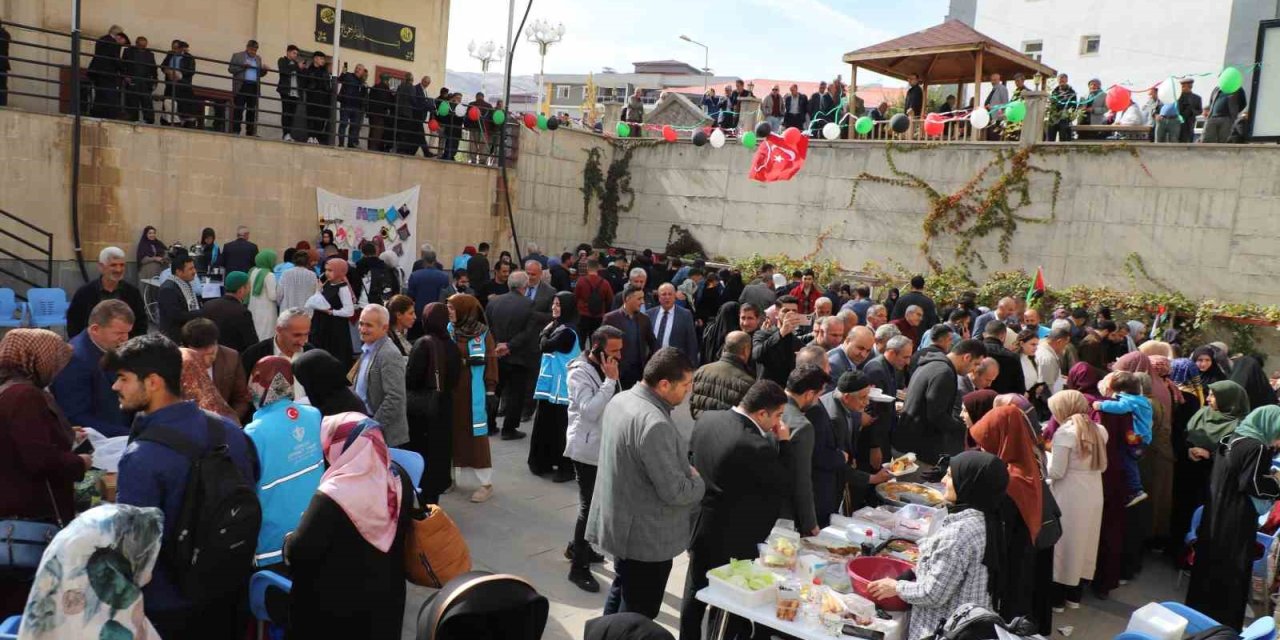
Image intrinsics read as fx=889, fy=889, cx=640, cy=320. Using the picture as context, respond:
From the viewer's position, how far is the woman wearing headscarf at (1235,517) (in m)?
5.59

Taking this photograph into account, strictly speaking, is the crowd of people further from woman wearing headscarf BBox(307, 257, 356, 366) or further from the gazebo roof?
the gazebo roof

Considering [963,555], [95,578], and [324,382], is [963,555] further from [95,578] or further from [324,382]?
[95,578]

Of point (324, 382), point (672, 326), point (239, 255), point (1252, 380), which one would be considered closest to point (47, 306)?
point (239, 255)

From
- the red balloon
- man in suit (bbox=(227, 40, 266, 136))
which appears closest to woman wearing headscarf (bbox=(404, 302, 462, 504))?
man in suit (bbox=(227, 40, 266, 136))

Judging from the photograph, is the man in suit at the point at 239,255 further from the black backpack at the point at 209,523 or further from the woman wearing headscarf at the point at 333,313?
the black backpack at the point at 209,523

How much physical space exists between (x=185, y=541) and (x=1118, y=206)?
574 inches

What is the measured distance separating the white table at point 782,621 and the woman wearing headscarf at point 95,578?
2318 millimetres

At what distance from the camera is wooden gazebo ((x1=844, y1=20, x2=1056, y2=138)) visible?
15.2 meters

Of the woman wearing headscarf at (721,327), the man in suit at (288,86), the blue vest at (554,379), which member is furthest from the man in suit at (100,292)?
the man in suit at (288,86)

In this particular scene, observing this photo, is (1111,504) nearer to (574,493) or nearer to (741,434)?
(741,434)

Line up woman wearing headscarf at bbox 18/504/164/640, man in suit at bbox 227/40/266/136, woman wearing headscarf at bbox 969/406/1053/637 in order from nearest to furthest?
woman wearing headscarf at bbox 18/504/164/640 < woman wearing headscarf at bbox 969/406/1053/637 < man in suit at bbox 227/40/266/136

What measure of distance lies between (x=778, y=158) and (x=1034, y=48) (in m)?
19.4

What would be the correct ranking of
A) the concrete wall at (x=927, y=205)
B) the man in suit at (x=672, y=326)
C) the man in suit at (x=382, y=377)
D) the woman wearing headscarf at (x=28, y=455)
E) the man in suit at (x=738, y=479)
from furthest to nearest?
the concrete wall at (x=927, y=205)
the man in suit at (x=672, y=326)
the man in suit at (x=382, y=377)
the man in suit at (x=738, y=479)
the woman wearing headscarf at (x=28, y=455)

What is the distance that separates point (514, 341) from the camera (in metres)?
9.01
